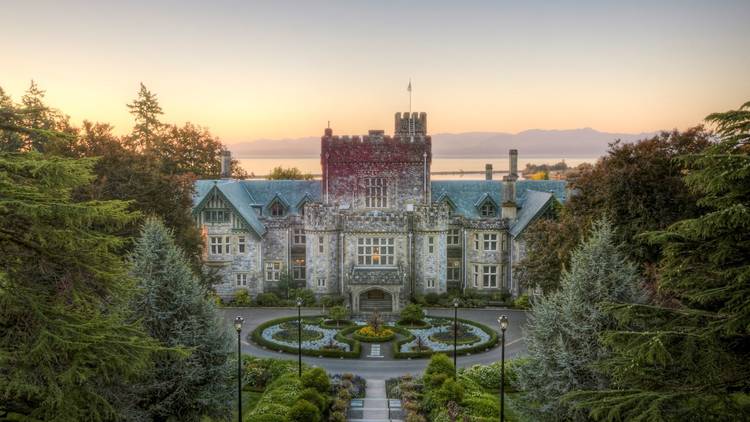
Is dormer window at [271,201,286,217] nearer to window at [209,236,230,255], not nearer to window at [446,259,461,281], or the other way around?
window at [209,236,230,255]

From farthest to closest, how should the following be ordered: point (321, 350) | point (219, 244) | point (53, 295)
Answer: point (219, 244)
point (321, 350)
point (53, 295)

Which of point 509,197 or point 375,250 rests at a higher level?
point 509,197

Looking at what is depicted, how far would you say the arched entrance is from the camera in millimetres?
42062

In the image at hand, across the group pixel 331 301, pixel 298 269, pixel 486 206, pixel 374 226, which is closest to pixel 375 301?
pixel 331 301

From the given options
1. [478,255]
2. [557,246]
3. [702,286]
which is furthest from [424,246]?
[702,286]

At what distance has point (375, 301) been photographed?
1681 inches

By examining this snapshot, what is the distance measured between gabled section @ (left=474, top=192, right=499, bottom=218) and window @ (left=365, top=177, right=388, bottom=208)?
837cm

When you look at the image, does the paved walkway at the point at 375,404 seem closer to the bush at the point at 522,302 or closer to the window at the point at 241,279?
the bush at the point at 522,302

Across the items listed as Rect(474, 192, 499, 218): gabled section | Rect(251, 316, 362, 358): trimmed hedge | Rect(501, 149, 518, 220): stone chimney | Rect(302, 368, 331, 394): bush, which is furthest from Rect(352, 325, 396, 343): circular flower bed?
Rect(501, 149, 518, 220): stone chimney

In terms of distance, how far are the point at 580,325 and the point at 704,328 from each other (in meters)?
7.28

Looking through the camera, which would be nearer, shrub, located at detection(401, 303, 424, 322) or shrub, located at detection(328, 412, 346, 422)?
shrub, located at detection(328, 412, 346, 422)

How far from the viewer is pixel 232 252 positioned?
1793 inches

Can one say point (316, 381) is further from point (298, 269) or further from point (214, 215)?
point (214, 215)

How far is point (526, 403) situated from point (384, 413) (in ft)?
24.1
